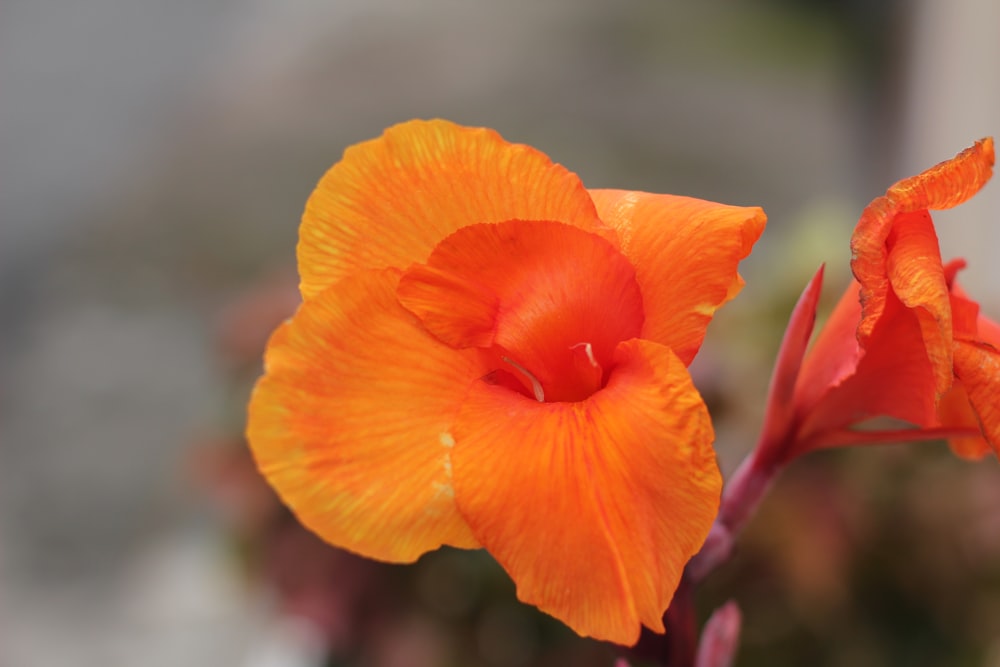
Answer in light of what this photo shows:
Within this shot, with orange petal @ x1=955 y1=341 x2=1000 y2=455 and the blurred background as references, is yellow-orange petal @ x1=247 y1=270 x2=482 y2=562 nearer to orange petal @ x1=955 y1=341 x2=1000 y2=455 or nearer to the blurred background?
orange petal @ x1=955 y1=341 x2=1000 y2=455

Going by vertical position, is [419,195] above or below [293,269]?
above

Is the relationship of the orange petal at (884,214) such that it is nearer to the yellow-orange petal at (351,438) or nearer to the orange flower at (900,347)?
the orange flower at (900,347)

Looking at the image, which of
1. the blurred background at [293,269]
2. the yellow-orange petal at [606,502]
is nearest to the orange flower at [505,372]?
the yellow-orange petal at [606,502]

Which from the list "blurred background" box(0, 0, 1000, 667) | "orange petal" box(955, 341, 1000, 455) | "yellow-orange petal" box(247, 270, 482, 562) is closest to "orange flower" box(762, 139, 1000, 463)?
"orange petal" box(955, 341, 1000, 455)

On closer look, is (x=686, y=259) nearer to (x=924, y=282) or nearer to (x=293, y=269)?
(x=924, y=282)

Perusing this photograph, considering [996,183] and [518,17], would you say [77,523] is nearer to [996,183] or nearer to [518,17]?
[996,183]

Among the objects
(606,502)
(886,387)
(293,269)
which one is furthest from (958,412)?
(293,269)
